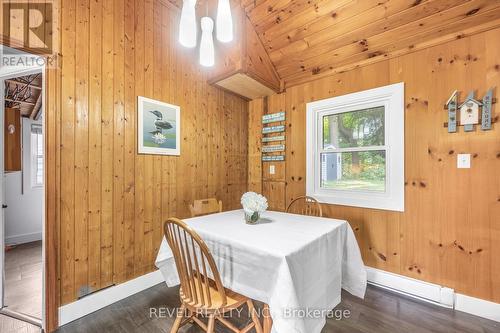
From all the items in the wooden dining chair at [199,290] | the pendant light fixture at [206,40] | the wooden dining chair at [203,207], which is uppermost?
the pendant light fixture at [206,40]

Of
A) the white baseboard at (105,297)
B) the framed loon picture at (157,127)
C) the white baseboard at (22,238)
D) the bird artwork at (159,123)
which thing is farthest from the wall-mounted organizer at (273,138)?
the white baseboard at (22,238)

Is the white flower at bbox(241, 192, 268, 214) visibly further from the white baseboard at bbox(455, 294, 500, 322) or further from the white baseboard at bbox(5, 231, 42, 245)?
the white baseboard at bbox(5, 231, 42, 245)

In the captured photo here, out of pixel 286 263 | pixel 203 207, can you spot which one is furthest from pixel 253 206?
pixel 203 207

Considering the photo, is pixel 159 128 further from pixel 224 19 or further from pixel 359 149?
pixel 359 149

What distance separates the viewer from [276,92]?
121 inches

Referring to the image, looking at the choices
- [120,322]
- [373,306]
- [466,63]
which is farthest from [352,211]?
[120,322]

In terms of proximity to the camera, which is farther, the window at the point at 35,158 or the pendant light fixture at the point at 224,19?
the window at the point at 35,158

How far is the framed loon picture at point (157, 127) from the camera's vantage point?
221 centimetres

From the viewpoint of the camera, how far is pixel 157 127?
233cm

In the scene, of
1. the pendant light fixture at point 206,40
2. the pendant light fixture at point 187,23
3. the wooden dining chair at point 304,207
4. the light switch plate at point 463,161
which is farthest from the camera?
the wooden dining chair at point 304,207

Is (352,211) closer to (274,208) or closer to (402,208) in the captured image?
(402,208)

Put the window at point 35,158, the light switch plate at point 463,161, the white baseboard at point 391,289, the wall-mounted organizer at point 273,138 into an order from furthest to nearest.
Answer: the window at point 35,158 < the wall-mounted organizer at point 273,138 < the light switch plate at point 463,161 < the white baseboard at point 391,289

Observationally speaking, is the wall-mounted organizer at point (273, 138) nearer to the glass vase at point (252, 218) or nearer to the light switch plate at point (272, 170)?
the light switch plate at point (272, 170)

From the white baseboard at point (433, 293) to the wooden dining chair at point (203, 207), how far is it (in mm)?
1750
